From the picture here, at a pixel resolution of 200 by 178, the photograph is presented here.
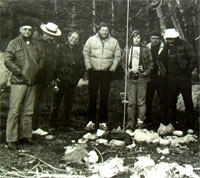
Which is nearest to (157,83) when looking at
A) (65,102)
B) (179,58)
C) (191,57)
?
(179,58)

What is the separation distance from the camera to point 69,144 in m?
5.72

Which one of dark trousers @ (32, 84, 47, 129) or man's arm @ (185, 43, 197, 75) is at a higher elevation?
man's arm @ (185, 43, 197, 75)

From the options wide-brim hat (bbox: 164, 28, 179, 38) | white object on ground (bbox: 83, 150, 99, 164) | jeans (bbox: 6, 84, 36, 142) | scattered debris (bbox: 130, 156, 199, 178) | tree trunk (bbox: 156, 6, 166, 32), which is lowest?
scattered debris (bbox: 130, 156, 199, 178)

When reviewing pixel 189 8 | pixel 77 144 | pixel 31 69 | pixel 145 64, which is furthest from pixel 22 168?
pixel 189 8

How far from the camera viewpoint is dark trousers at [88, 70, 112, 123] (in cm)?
625

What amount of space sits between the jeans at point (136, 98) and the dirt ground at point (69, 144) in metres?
0.19

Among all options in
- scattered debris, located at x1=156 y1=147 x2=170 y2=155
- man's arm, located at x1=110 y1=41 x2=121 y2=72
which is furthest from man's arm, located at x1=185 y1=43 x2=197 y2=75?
scattered debris, located at x1=156 y1=147 x2=170 y2=155

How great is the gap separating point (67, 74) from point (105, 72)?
0.57 metres

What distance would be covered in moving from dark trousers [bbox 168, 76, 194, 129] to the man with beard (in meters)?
0.92

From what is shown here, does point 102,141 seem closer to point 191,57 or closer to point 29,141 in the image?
point 29,141

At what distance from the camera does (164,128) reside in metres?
6.25

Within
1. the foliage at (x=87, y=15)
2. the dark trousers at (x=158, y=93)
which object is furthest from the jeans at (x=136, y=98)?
the foliage at (x=87, y=15)

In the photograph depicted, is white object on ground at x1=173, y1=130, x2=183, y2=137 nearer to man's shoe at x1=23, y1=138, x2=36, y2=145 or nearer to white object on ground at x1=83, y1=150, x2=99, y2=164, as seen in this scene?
white object on ground at x1=83, y1=150, x2=99, y2=164

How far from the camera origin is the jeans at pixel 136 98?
642 centimetres
